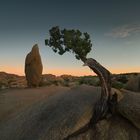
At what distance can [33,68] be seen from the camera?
43.0 metres

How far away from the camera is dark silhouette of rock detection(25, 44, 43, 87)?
1693 inches

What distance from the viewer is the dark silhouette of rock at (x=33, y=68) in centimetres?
4300

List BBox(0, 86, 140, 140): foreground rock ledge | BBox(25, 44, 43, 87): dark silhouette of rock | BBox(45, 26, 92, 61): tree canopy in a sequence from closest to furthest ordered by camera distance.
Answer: BBox(0, 86, 140, 140): foreground rock ledge → BBox(45, 26, 92, 61): tree canopy → BBox(25, 44, 43, 87): dark silhouette of rock

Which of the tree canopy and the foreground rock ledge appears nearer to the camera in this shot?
the foreground rock ledge

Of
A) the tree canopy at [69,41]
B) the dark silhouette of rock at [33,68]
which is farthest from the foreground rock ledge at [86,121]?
the dark silhouette of rock at [33,68]

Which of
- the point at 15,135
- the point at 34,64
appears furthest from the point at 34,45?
the point at 15,135

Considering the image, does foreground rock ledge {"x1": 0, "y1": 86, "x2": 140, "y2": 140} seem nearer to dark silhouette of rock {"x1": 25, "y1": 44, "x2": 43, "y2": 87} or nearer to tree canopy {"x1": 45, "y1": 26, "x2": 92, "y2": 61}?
tree canopy {"x1": 45, "y1": 26, "x2": 92, "y2": 61}

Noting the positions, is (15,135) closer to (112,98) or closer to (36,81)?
(112,98)

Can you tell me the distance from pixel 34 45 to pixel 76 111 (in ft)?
128

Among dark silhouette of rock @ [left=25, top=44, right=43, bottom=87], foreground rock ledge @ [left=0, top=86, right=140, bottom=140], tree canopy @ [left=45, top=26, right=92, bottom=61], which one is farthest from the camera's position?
dark silhouette of rock @ [left=25, top=44, right=43, bottom=87]

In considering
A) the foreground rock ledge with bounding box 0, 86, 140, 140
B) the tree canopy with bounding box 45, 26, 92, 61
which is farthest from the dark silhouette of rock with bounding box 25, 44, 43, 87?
the foreground rock ledge with bounding box 0, 86, 140, 140

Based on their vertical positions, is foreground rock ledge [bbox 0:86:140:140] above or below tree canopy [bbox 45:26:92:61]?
below

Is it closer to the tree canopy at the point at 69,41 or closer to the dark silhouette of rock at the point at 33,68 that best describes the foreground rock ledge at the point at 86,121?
the tree canopy at the point at 69,41

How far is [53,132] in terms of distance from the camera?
6227 mm
